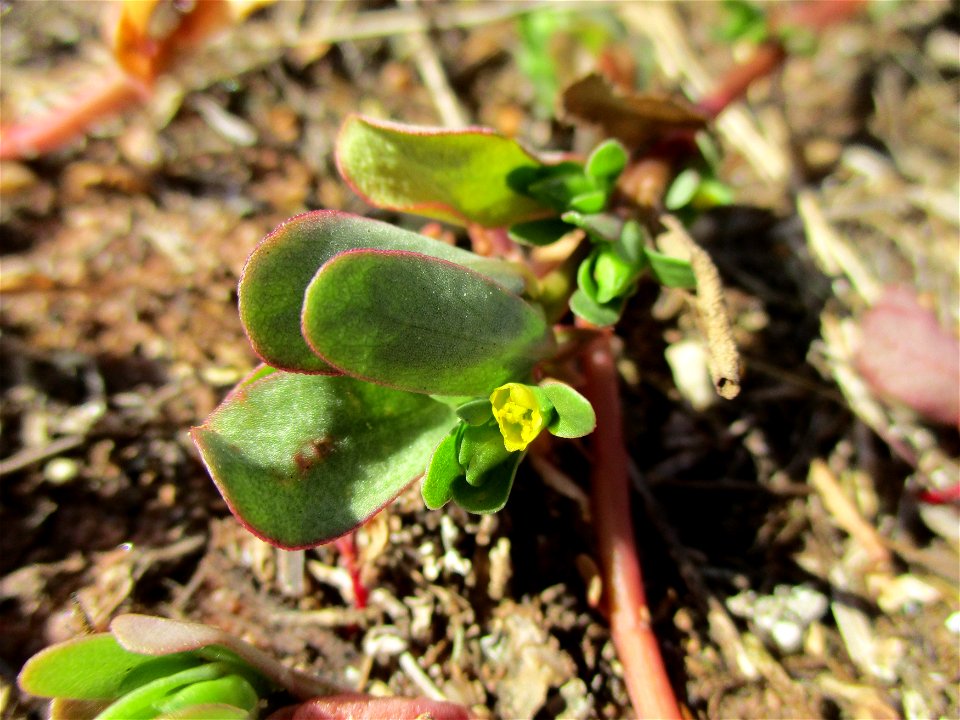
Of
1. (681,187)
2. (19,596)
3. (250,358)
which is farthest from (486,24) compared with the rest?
(19,596)

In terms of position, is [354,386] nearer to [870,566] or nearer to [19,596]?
[19,596]

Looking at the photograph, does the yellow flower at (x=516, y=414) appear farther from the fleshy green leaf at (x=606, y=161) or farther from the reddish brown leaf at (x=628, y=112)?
the reddish brown leaf at (x=628, y=112)

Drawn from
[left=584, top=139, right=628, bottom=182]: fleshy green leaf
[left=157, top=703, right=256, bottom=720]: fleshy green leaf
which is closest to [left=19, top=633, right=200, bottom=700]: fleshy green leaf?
[left=157, top=703, right=256, bottom=720]: fleshy green leaf

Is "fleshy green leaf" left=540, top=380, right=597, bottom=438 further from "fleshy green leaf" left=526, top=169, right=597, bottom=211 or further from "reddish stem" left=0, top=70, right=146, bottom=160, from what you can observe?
"reddish stem" left=0, top=70, right=146, bottom=160

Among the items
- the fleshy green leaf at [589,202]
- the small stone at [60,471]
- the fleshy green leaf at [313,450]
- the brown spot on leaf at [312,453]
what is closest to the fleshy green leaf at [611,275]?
the fleshy green leaf at [589,202]

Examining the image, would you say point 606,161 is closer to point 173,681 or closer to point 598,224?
point 598,224
